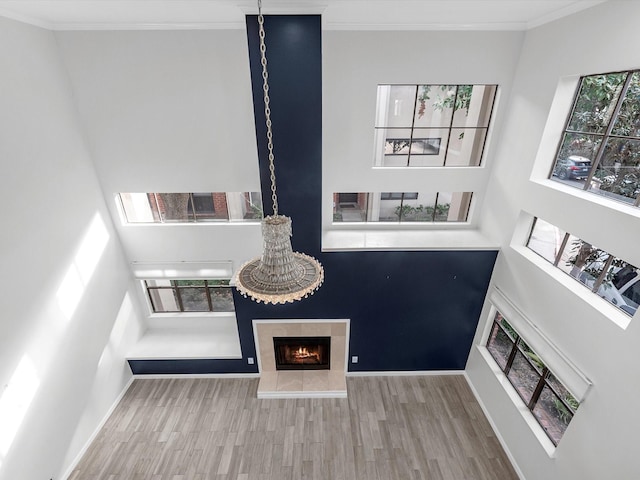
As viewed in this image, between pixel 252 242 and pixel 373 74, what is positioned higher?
pixel 373 74

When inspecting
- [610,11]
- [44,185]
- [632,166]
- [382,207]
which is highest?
[610,11]

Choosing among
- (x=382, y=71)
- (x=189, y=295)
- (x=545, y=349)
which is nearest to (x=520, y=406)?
(x=545, y=349)

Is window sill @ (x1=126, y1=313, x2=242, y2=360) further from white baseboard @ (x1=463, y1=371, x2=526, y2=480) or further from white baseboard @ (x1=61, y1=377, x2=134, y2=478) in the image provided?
white baseboard @ (x1=463, y1=371, x2=526, y2=480)

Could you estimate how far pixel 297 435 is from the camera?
5.45 metres

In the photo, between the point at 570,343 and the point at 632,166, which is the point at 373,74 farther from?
the point at 570,343

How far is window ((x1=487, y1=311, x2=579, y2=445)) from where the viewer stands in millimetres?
4234

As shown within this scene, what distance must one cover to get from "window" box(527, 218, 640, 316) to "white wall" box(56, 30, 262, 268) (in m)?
4.66

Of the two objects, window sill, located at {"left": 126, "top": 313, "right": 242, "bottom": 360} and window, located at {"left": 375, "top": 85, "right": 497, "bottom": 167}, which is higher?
window, located at {"left": 375, "top": 85, "right": 497, "bottom": 167}

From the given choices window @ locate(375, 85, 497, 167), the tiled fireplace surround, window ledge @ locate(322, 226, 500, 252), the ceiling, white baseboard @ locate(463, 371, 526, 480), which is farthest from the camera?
the tiled fireplace surround

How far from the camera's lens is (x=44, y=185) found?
14.0 feet

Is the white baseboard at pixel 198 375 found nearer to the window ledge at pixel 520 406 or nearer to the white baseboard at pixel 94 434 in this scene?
the white baseboard at pixel 94 434

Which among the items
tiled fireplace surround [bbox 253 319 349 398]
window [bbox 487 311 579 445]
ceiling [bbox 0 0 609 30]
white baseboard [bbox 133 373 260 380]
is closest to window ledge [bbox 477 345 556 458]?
window [bbox 487 311 579 445]

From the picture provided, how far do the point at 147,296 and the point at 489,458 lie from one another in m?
7.07

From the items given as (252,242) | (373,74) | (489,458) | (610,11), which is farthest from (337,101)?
(489,458)
